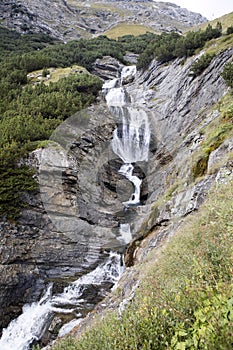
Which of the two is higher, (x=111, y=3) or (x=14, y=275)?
(x=111, y=3)

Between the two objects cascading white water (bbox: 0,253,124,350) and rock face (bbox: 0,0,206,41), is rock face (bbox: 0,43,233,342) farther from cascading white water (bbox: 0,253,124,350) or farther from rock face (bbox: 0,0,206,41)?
rock face (bbox: 0,0,206,41)

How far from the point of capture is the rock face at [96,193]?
10617mm

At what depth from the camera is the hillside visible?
2.78m

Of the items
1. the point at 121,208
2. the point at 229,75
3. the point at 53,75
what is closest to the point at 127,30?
the point at 53,75

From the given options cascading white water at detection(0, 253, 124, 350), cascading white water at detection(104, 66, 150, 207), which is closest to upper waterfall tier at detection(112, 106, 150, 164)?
cascading white water at detection(104, 66, 150, 207)

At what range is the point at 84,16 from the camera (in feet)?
290

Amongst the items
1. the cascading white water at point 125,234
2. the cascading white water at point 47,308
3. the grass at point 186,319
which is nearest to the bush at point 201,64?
the cascading white water at point 125,234

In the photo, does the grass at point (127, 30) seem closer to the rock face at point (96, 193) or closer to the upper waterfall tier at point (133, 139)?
the rock face at point (96, 193)

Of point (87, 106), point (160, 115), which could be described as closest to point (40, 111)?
point (87, 106)

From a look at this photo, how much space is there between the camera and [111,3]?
10606 centimetres

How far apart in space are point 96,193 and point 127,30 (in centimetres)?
7251

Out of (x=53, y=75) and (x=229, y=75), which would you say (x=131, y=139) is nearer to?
(x=229, y=75)

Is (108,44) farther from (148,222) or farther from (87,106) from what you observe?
(148,222)

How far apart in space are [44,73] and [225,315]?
3016cm
